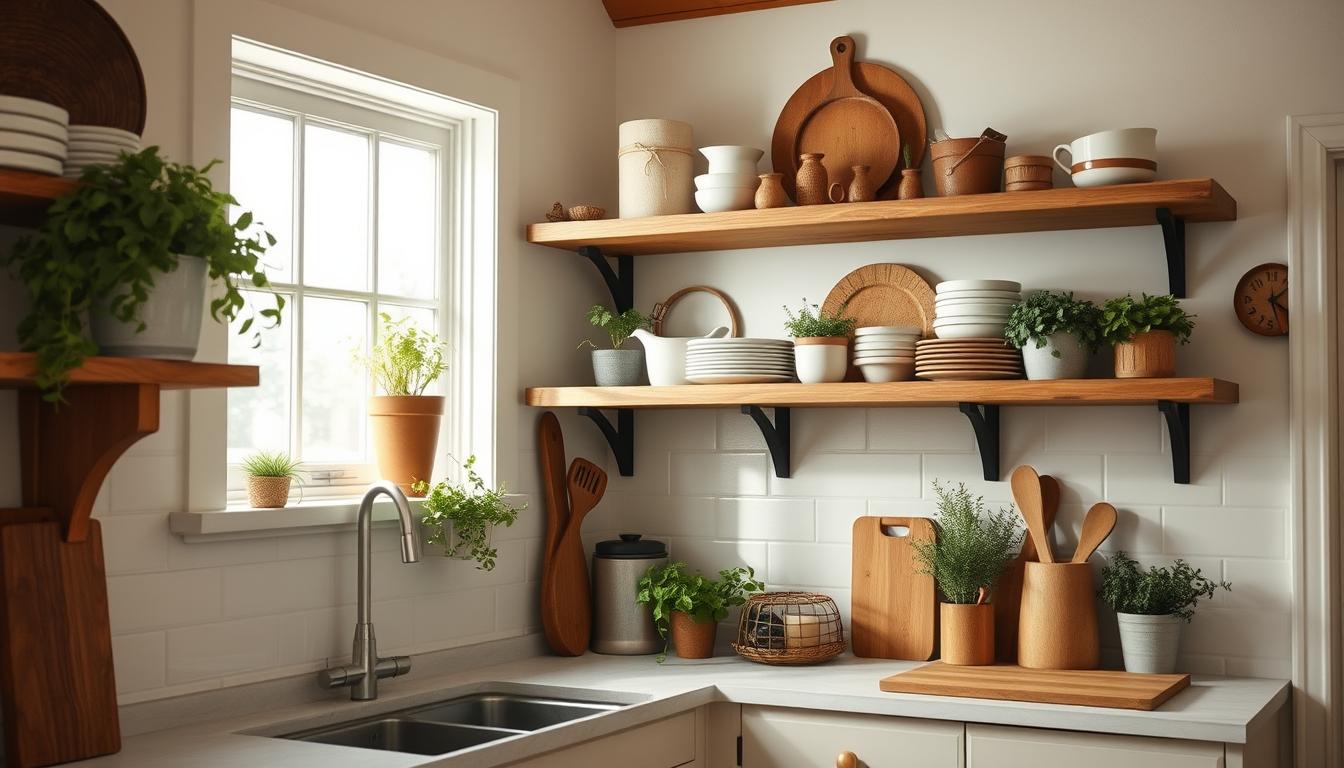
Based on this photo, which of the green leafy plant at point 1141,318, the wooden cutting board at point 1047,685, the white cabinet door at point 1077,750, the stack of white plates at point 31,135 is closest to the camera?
the stack of white plates at point 31,135

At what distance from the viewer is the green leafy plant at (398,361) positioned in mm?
2885

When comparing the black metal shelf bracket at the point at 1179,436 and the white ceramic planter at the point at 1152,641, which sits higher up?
the black metal shelf bracket at the point at 1179,436

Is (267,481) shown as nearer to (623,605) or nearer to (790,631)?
(623,605)

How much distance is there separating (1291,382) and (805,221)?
1.08 metres

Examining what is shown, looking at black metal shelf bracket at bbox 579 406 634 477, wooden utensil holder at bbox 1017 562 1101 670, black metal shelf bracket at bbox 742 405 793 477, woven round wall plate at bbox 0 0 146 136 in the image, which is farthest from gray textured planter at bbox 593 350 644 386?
woven round wall plate at bbox 0 0 146 136

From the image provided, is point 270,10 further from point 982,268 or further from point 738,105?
point 982,268

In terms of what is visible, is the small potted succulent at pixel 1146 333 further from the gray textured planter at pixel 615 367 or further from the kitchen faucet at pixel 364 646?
the kitchen faucet at pixel 364 646

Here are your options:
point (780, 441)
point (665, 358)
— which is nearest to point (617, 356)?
point (665, 358)

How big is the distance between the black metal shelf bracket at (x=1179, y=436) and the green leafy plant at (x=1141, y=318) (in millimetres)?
162

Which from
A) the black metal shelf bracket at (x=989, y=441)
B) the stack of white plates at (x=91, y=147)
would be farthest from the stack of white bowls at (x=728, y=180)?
the stack of white plates at (x=91, y=147)

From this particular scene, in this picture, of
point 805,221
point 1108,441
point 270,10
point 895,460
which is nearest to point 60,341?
point 270,10

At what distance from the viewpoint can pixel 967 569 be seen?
9.70ft

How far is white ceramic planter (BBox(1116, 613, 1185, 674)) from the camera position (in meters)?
2.77

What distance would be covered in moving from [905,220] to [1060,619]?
92 centimetres
